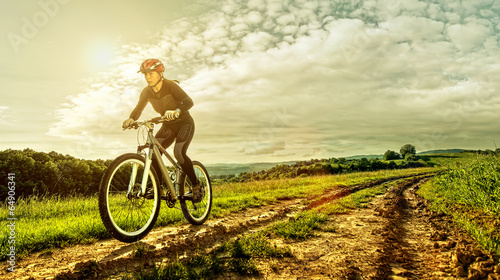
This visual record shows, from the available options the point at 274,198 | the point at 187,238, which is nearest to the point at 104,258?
the point at 187,238

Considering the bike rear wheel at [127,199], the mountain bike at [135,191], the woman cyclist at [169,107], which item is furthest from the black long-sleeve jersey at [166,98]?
the bike rear wheel at [127,199]

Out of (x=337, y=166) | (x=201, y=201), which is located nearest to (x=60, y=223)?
(x=201, y=201)

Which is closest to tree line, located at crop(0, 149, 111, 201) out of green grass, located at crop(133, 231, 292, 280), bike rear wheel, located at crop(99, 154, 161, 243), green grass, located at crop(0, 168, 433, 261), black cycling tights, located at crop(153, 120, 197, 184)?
green grass, located at crop(0, 168, 433, 261)

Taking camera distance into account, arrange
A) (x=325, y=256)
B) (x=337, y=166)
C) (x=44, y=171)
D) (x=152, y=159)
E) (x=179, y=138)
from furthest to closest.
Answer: (x=337, y=166), (x=44, y=171), (x=179, y=138), (x=152, y=159), (x=325, y=256)

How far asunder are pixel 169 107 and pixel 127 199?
198 cm

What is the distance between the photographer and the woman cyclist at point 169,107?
16.6 feet

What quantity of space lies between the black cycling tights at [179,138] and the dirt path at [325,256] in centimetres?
135

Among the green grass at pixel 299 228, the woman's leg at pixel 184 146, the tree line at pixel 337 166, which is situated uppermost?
the woman's leg at pixel 184 146

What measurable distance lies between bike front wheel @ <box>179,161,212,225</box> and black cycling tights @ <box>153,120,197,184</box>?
0.37 m

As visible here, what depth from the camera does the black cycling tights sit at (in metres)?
5.48

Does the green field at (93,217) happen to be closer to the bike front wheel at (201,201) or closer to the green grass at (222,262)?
the bike front wheel at (201,201)

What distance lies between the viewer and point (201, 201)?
626 centimetres

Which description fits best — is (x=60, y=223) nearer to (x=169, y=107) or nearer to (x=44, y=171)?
(x=169, y=107)

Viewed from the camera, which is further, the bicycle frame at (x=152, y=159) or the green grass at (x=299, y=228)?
the green grass at (x=299, y=228)
